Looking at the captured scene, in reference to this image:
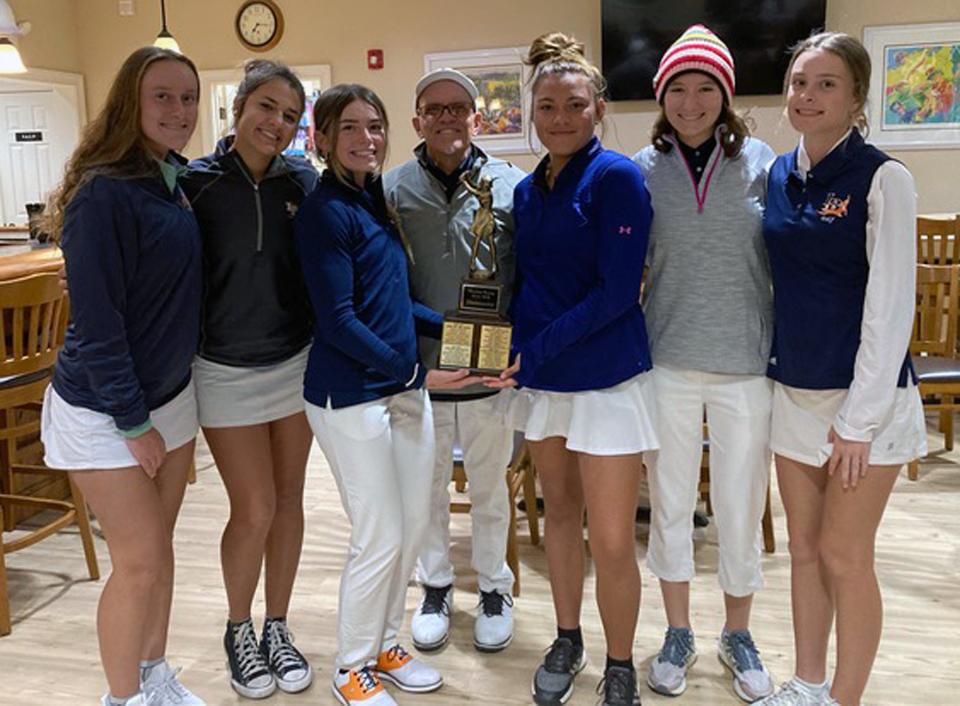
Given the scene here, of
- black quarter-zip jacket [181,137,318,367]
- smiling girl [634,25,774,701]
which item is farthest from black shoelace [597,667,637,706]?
black quarter-zip jacket [181,137,318,367]

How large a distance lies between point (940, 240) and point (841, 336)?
11.4 ft

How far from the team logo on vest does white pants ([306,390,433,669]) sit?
97 centimetres

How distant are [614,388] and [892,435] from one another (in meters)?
0.56

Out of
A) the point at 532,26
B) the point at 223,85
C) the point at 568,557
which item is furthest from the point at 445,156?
the point at 223,85

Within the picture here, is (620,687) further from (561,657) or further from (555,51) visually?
(555,51)

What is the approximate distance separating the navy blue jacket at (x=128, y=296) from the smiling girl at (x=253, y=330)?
11cm

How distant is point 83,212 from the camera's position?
1.62 meters

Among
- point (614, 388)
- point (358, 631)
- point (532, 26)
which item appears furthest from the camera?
point (532, 26)

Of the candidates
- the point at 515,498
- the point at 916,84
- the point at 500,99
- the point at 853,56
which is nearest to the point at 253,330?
the point at 515,498

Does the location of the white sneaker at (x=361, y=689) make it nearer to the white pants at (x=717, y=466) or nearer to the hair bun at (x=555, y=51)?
the white pants at (x=717, y=466)

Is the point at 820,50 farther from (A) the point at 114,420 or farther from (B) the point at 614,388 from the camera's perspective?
(A) the point at 114,420

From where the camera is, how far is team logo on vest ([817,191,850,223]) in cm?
169

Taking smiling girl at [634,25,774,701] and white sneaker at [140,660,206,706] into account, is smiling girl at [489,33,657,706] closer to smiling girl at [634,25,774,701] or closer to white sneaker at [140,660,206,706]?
smiling girl at [634,25,774,701]

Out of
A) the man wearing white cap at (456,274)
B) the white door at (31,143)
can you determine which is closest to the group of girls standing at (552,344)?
the man wearing white cap at (456,274)
